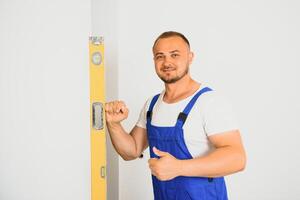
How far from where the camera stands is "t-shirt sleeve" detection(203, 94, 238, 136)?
3.78 feet

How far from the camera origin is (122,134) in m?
1.45

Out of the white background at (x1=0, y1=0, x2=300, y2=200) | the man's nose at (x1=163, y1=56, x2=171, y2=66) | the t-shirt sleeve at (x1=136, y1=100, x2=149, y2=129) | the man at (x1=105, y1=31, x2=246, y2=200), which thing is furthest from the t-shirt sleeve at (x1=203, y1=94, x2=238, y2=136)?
the white background at (x1=0, y1=0, x2=300, y2=200)

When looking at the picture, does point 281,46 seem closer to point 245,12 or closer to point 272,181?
point 245,12

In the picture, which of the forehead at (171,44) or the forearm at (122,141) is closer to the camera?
the forehead at (171,44)

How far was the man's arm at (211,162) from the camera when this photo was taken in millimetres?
1021

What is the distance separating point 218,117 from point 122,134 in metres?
0.53

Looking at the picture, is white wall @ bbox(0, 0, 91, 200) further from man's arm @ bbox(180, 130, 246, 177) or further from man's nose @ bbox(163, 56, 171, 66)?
man's arm @ bbox(180, 130, 246, 177)

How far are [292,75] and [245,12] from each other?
0.58 metres

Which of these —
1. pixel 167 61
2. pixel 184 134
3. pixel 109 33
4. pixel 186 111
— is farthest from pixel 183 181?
pixel 109 33

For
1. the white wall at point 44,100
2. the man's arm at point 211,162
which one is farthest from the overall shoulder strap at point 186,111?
the white wall at point 44,100

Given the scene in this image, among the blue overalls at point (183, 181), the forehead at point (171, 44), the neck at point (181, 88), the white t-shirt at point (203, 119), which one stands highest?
the forehead at point (171, 44)

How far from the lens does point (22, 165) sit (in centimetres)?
151

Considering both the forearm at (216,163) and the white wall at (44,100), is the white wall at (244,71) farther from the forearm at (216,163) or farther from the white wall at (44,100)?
the forearm at (216,163)

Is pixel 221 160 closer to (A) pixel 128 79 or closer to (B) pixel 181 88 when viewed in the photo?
(B) pixel 181 88
